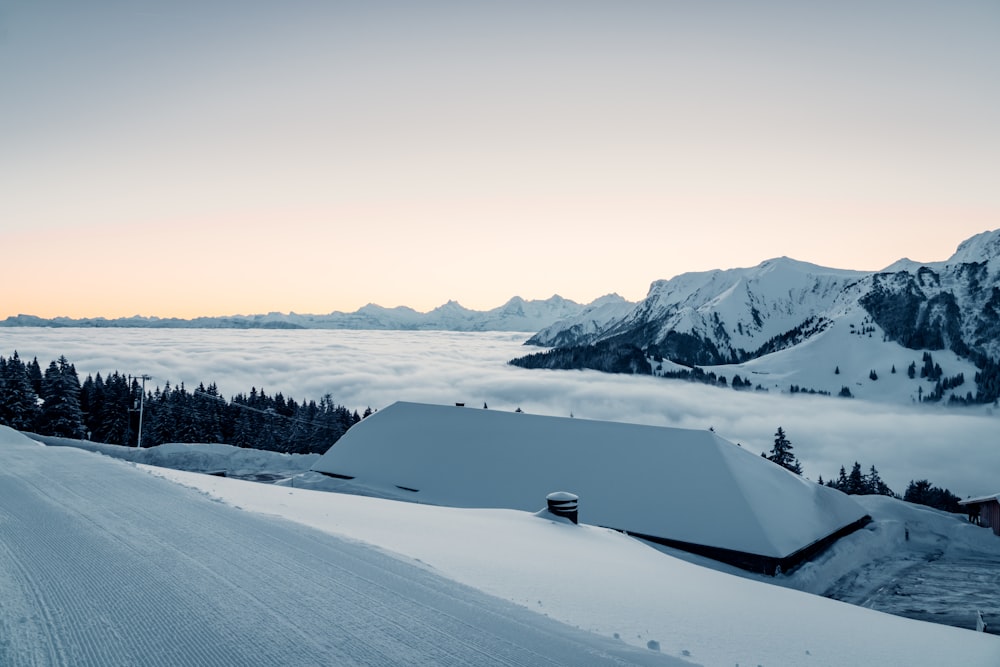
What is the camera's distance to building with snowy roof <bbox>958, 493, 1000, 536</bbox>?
3451 centimetres

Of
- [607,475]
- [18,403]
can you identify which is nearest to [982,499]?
[607,475]

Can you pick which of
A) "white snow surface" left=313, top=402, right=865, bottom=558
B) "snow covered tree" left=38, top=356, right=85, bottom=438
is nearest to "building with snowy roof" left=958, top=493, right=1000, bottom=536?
"white snow surface" left=313, top=402, right=865, bottom=558

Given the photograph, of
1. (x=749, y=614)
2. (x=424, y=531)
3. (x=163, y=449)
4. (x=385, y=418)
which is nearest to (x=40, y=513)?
(x=424, y=531)

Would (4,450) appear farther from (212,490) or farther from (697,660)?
(697,660)

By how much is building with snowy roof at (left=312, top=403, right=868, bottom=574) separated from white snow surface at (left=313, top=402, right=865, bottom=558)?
2.0 inches

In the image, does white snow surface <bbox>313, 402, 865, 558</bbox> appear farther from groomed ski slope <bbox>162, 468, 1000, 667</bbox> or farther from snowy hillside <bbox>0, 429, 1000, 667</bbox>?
snowy hillside <bbox>0, 429, 1000, 667</bbox>

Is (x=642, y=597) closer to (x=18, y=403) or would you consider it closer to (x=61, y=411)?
(x=61, y=411)

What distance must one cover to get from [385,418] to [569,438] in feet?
39.4

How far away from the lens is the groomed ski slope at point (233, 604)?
Result: 4934 millimetres

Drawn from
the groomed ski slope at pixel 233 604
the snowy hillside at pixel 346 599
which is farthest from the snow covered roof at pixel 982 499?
the groomed ski slope at pixel 233 604

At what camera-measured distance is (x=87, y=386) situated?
8025 centimetres

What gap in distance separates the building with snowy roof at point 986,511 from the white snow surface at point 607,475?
13.4 m

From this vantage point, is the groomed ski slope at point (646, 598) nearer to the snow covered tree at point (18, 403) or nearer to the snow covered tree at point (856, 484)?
the snow covered tree at point (18, 403)

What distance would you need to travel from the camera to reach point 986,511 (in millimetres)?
36219
